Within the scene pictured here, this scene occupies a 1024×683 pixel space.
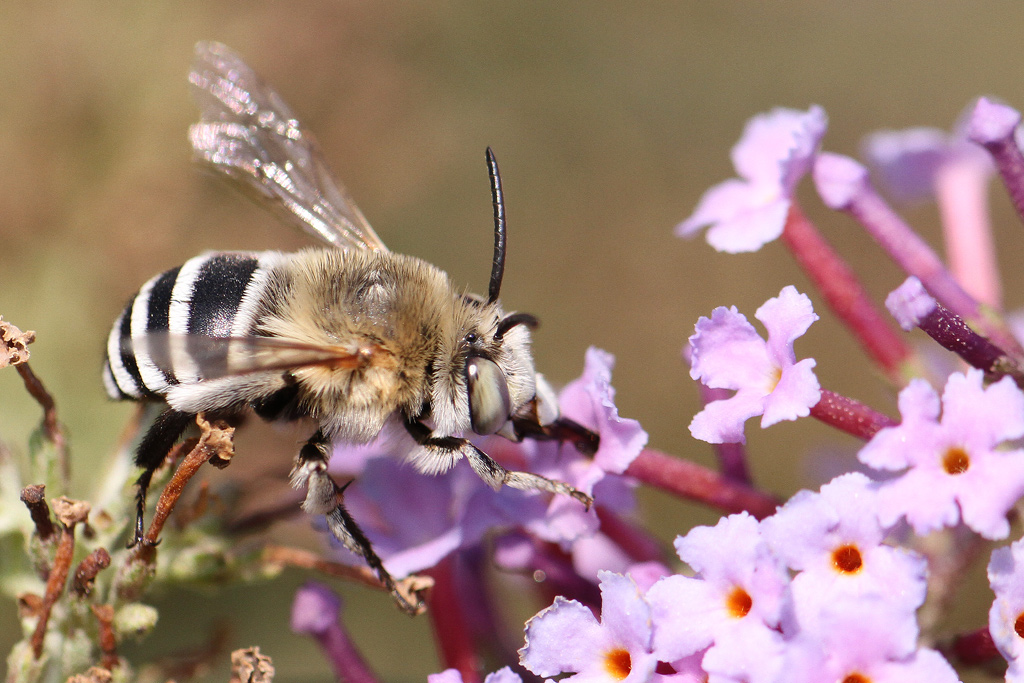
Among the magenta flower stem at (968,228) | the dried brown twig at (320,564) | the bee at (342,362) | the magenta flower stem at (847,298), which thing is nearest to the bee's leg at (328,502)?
the bee at (342,362)

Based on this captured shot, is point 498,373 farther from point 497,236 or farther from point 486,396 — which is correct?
point 497,236

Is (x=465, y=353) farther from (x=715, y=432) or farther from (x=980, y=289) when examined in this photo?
(x=980, y=289)

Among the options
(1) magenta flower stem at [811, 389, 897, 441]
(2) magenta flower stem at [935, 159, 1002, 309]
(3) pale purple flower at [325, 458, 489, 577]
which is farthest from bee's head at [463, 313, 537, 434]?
(2) magenta flower stem at [935, 159, 1002, 309]

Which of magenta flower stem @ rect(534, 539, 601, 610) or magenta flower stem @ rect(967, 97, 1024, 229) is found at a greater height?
magenta flower stem @ rect(967, 97, 1024, 229)

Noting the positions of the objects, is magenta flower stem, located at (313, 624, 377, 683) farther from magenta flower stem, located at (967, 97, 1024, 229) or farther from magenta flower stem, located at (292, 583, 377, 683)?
magenta flower stem, located at (967, 97, 1024, 229)

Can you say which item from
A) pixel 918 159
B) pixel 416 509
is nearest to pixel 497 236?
pixel 416 509

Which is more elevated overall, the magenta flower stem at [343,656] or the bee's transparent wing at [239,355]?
the bee's transparent wing at [239,355]

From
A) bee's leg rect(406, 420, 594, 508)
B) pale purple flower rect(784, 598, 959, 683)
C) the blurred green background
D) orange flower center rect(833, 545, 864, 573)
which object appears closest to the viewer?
pale purple flower rect(784, 598, 959, 683)

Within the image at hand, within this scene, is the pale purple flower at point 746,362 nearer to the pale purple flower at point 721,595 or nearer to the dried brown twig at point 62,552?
the pale purple flower at point 721,595
